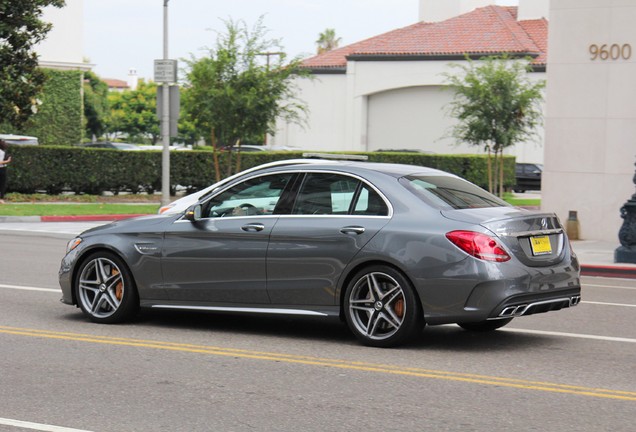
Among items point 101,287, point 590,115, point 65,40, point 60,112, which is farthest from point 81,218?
point 65,40

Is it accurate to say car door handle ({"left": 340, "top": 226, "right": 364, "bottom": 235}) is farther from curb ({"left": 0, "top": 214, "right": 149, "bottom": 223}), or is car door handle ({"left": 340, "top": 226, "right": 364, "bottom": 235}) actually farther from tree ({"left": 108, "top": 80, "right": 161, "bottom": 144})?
tree ({"left": 108, "top": 80, "right": 161, "bottom": 144})

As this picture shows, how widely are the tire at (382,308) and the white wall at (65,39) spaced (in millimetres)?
42384

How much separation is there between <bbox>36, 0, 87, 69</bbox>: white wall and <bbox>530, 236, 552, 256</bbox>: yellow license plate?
140 ft

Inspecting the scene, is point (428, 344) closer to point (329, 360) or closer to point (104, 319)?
point (329, 360)

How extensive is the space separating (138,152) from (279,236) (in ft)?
84.0

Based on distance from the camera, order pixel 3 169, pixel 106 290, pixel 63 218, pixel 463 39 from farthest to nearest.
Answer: pixel 463 39
pixel 3 169
pixel 63 218
pixel 106 290

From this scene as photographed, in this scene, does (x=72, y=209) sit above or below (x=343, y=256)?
below

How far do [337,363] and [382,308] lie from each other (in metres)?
0.74

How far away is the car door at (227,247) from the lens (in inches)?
365

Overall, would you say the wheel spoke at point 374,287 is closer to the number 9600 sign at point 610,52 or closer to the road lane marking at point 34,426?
the road lane marking at point 34,426

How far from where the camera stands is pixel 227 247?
9398mm

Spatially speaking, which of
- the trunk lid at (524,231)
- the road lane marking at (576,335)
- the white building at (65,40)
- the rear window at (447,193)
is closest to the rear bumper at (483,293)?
the trunk lid at (524,231)

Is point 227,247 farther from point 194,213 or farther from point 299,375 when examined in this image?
point 299,375

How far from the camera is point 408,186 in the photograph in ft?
29.5
